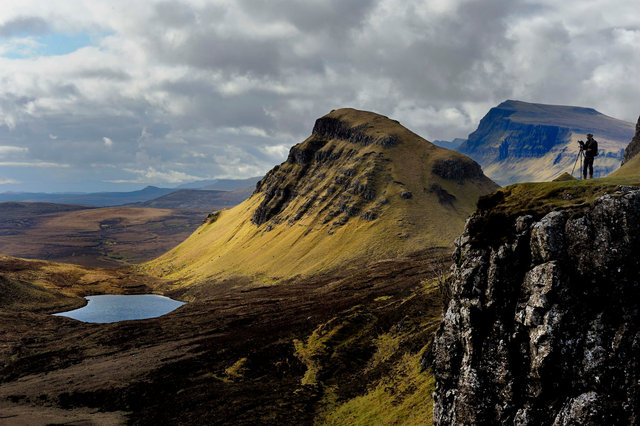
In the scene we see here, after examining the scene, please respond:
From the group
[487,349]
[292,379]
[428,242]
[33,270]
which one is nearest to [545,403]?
[487,349]

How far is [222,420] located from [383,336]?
33762mm

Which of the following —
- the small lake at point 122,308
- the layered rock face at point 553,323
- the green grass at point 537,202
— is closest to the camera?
the layered rock face at point 553,323

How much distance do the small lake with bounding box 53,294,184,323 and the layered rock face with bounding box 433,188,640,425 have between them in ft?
443

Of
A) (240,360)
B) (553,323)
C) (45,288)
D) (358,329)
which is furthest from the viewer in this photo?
(45,288)

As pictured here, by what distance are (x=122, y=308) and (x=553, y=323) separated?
542ft

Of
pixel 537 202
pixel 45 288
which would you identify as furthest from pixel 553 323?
pixel 45 288

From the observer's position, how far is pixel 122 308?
157 meters

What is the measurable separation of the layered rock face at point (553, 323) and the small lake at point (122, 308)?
134889 mm

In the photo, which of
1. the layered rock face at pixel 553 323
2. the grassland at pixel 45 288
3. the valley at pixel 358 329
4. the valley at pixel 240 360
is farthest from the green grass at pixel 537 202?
the grassland at pixel 45 288

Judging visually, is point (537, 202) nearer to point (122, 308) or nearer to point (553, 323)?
point (553, 323)

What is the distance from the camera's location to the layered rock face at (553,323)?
79.2ft

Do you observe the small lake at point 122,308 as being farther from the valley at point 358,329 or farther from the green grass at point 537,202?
the green grass at point 537,202

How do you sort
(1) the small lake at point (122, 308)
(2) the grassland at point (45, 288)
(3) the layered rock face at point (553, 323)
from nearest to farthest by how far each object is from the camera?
1. (3) the layered rock face at point (553, 323)
2. (2) the grassland at point (45, 288)
3. (1) the small lake at point (122, 308)

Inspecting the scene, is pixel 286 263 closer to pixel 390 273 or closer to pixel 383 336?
pixel 390 273
